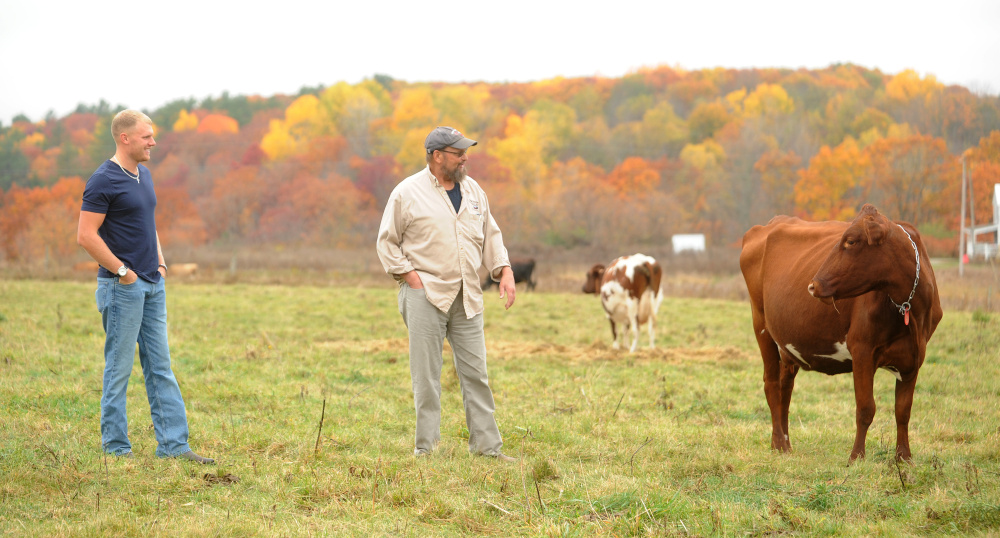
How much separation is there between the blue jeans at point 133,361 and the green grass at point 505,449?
0.62 feet

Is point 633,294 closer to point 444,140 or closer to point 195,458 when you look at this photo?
point 444,140

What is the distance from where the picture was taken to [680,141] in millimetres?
66188

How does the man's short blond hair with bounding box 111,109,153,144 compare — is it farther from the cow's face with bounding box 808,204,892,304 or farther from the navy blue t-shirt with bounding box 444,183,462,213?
the cow's face with bounding box 808,204,892,304

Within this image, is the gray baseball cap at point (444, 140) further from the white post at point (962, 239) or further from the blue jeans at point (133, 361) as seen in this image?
the white post at point (962, 239)

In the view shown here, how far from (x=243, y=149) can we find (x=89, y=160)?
13.2 m

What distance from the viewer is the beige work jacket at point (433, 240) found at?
531cm

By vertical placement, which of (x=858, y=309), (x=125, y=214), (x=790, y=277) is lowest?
(x=858, y=309)

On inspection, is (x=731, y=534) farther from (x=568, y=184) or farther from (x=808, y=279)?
(x=568, y=184)

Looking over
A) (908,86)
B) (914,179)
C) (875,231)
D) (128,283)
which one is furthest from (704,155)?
(128,283)

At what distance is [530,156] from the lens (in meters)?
63.9

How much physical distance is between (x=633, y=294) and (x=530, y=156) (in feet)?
168

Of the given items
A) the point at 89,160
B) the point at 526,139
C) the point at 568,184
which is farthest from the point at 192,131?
the point at 568,184

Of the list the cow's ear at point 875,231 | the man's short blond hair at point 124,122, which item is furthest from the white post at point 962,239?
the man's short blond hair at point 124,122

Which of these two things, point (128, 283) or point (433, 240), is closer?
point (128, 283)
